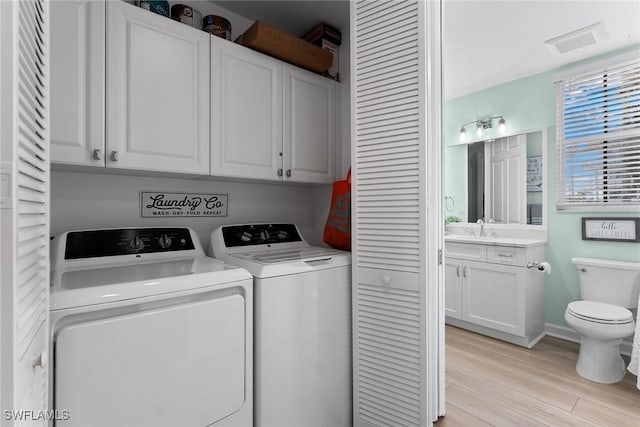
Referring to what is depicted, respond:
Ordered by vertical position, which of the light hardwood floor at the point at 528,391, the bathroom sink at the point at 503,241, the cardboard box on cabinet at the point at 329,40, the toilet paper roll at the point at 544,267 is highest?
the cardboard box on cabinet at the point at 329,40

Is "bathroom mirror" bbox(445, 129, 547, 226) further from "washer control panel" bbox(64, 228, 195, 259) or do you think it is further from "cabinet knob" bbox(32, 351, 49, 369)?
"cabinet knob" bbox(32, 351, 49, 369)

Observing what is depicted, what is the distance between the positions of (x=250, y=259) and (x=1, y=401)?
1079 mm

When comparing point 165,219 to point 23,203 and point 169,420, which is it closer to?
point 169,420

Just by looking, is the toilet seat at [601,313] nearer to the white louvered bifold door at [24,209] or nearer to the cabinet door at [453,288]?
the cabinet door at [453,288]

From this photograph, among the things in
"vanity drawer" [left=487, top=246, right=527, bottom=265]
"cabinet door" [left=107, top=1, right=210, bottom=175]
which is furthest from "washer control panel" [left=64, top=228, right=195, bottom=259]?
"vanity drawer" [left=487, top=246, right=527, bottom=265]

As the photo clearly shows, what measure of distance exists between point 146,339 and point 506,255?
2.79 meters

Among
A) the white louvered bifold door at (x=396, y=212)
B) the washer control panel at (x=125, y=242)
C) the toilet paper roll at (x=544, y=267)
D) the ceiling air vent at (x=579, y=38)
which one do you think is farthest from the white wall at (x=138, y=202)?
the ceiling air vent at (x=579, y=38)

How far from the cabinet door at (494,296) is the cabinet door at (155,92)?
8.31 ft

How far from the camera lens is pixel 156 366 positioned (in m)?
1.15

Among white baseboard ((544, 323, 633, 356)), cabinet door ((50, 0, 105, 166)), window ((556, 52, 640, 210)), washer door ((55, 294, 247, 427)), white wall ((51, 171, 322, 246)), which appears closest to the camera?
washer door ((55, 294, 247, 427))

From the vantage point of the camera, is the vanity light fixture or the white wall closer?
the white wall

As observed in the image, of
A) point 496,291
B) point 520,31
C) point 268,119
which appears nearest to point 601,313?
point 496,291

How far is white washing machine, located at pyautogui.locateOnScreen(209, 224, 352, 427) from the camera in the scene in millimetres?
1414

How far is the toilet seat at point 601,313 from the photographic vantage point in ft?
7.26
